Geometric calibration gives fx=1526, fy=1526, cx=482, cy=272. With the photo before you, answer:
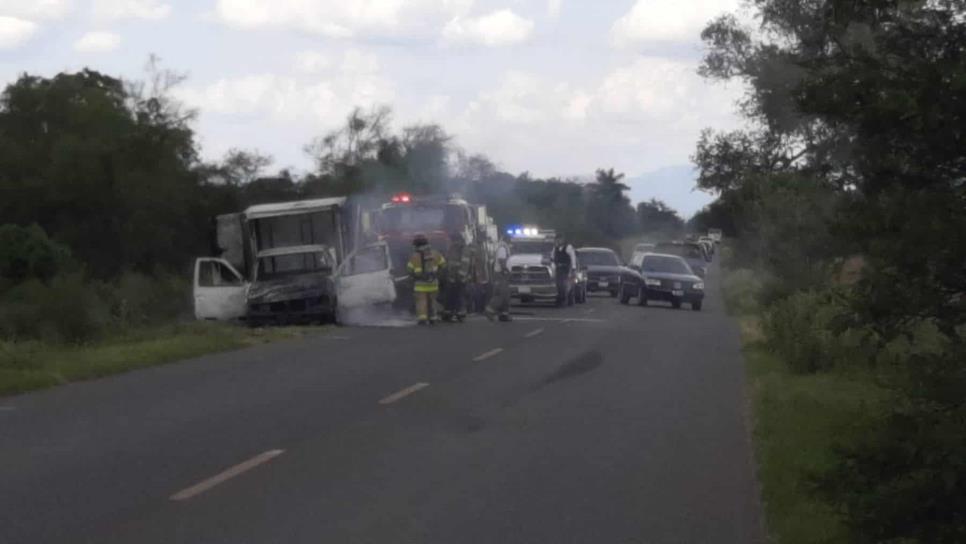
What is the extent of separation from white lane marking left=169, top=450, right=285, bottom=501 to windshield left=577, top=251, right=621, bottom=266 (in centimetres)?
3918

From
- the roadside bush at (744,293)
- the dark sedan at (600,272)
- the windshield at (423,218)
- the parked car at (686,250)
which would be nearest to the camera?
the windshield at (423,218)

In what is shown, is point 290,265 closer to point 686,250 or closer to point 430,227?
point 430,227

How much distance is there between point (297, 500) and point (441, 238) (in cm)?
2555

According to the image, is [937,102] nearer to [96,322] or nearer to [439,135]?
[96,322]

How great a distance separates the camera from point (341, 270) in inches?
1227

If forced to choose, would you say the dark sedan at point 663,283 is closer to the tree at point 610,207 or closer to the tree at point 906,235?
the tree at point 906,235

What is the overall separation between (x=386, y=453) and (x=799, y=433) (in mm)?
3785

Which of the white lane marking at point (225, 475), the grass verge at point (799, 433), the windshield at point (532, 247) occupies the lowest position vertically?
A: the grass verge at point (799, 433)

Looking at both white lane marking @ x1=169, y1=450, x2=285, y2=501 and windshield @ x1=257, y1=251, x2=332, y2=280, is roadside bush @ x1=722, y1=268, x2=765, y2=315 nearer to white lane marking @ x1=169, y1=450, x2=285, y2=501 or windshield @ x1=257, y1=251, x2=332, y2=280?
windshield @ x1=257, y1=251, x2=332, y2=280

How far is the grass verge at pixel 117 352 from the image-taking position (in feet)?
60.8

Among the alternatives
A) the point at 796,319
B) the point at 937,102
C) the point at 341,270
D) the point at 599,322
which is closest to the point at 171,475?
the point at 937,102

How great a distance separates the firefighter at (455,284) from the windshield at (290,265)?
2.69 meters

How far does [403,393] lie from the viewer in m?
17.2

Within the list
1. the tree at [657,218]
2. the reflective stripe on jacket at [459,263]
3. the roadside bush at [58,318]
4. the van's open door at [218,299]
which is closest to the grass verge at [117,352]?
the roadside bush at [58,318]
